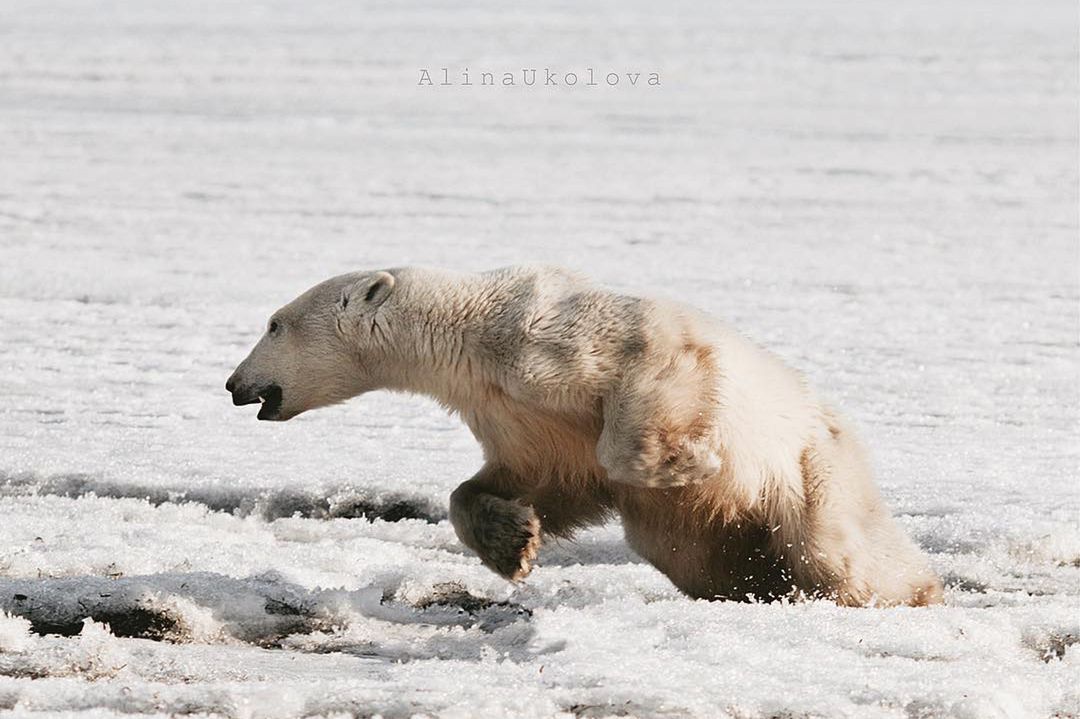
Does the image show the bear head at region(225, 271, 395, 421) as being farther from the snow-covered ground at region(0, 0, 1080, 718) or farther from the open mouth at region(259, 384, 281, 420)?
the snow-covered ground at region(0, 0, 1080, 718)

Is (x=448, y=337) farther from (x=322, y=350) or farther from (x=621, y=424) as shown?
(x=621, y=424)

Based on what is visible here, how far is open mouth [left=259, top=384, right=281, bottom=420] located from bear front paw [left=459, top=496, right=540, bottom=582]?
0.65 m

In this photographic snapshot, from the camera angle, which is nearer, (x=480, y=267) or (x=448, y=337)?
(x=448, y=337)

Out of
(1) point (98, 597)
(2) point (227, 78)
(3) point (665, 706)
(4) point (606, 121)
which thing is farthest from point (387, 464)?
(2) point (227, 78)

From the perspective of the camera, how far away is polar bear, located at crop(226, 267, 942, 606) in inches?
137

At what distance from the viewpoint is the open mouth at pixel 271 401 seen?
3.97 metres

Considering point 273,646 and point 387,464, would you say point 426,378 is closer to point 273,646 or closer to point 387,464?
point 273,646

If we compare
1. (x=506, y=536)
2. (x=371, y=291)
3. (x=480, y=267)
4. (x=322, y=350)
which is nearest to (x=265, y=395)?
(x=322, y=350)

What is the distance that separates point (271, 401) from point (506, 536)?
79 centimetres

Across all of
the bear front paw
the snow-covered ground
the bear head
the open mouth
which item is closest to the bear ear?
the bear head

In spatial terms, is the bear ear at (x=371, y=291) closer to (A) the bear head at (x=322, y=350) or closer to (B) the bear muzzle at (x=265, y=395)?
(A) the bear head at (x=322, y=350)

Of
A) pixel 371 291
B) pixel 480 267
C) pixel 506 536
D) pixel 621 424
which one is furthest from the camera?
pixel 480 267

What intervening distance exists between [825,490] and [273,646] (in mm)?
1360

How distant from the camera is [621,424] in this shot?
11.2ft
